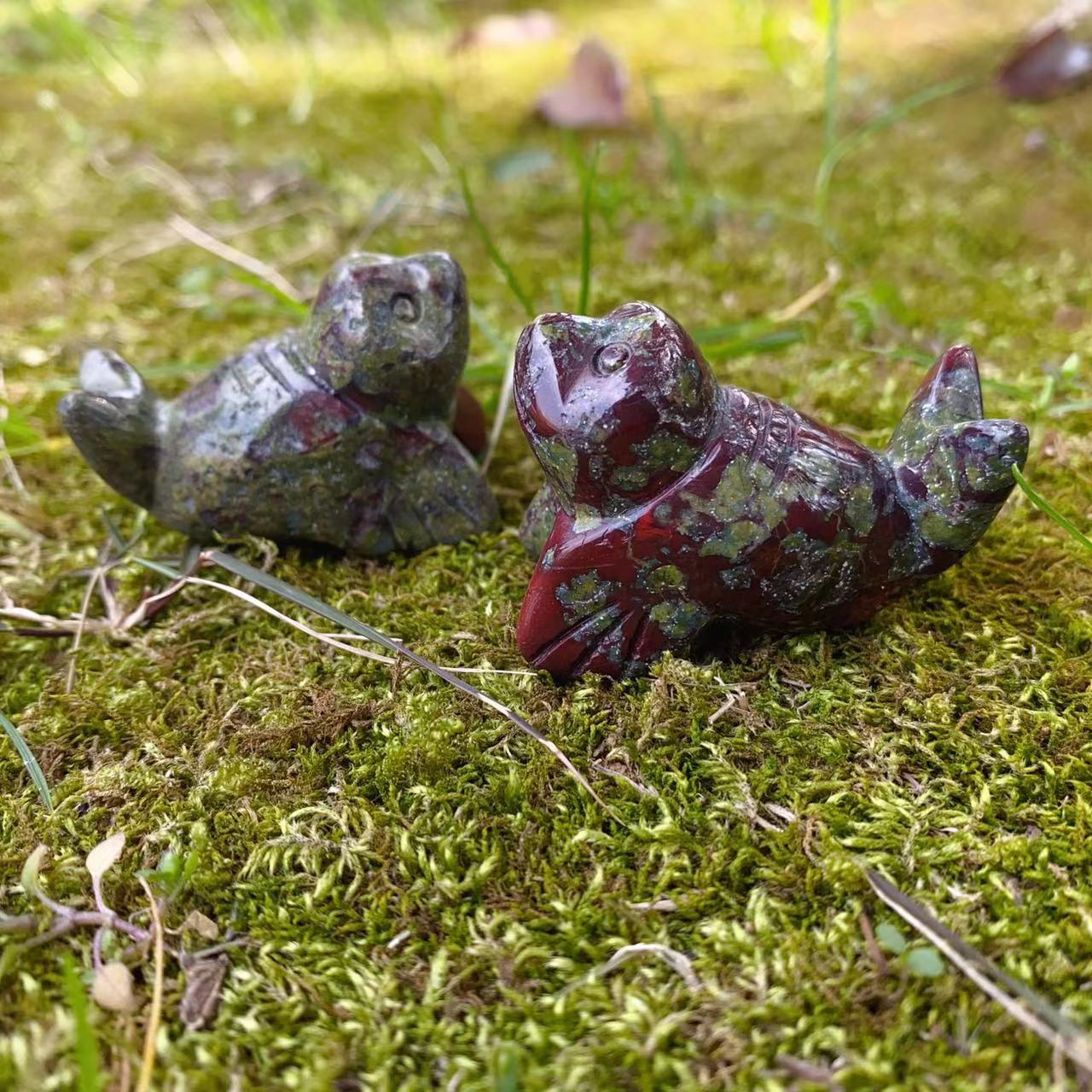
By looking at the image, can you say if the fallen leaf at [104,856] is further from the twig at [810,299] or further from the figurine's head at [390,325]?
the twig at [810,299]

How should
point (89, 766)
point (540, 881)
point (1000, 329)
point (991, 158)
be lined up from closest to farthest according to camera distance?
point (540, 881) → point (89, 766) → point (1000, 329) → point (991, 158)

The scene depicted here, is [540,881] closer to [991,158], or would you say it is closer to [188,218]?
[188,218]

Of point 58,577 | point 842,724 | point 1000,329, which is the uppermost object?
point 1000,329

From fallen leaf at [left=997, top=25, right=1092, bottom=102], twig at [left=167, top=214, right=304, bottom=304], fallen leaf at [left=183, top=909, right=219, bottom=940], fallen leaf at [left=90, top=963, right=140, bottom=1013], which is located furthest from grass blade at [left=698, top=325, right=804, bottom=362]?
fallen leaf at [left=997, top=25, right=1092, bottom=102]

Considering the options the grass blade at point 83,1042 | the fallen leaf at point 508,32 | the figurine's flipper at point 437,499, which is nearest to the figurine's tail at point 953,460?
the figurine's flipper at point 437,499

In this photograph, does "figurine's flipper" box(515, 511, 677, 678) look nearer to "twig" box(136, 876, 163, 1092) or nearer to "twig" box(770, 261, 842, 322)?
"twig" box(136, 876, 163, 1092)

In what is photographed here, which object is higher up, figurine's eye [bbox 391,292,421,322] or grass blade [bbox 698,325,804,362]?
figurine's eye [bbox 391,292,421,322]

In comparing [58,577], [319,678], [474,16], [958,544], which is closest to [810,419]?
[958,544]
